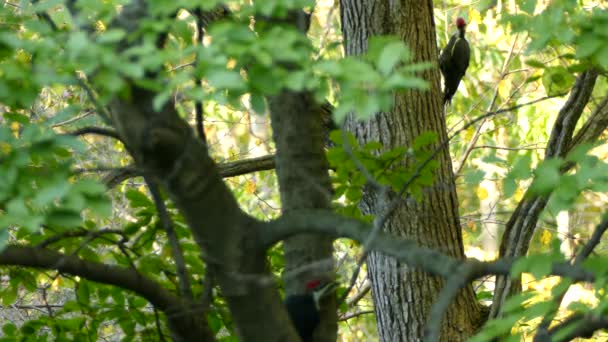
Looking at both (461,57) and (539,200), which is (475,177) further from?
(461,57)

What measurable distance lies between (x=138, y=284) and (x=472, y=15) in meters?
4.03

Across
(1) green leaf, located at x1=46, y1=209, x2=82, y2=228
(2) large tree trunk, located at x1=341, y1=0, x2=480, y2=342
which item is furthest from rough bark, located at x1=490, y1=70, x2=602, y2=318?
(1) green leaf, located at x1=46, y1=209, x2=82, y2=228

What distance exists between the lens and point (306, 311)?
2.09 meters

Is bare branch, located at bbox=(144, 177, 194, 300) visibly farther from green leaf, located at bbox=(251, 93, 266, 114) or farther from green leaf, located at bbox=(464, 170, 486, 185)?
green leaf, located at bbox=(464, 170, 486, 185)

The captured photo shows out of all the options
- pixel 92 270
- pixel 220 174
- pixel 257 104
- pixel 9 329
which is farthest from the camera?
pixel 9 329

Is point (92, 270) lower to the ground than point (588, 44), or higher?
lower

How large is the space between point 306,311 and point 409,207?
1.52 metres

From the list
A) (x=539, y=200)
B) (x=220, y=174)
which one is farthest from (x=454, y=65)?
(x=220, y=174)

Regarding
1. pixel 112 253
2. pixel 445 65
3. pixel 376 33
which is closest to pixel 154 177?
pixel 112 253

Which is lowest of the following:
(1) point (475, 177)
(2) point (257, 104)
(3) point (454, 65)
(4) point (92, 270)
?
(4) point (92, 270)

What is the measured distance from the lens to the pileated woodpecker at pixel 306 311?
208 centimetres

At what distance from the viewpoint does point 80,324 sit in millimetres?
2678

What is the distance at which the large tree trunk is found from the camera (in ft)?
11.5

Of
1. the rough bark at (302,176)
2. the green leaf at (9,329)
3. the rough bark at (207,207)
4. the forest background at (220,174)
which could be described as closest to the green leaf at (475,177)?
the forest background at (220,174)
